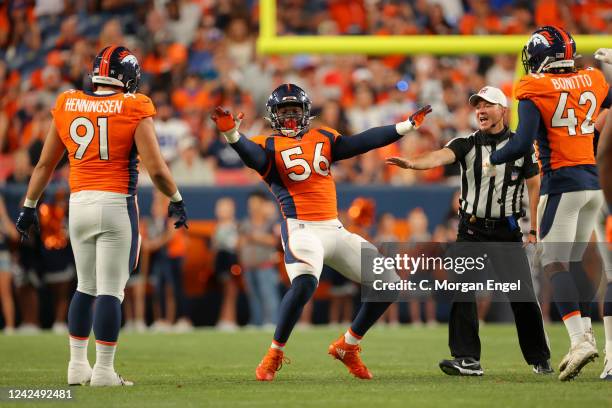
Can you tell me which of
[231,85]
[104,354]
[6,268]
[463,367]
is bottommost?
[6,268]

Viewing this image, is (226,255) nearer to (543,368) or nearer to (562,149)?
(543,368)

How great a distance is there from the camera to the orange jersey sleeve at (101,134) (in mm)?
5812

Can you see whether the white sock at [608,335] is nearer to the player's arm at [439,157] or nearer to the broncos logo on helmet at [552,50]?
the player's arm at [439,157]

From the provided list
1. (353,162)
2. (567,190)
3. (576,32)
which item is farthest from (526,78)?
(353,162)

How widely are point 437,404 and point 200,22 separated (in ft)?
33.7

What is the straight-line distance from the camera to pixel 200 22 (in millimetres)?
14461

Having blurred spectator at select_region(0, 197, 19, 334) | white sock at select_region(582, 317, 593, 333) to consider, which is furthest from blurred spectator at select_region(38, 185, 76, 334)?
white sock at select_region(582, 317, 593, 333)

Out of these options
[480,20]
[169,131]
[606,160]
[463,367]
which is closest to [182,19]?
[169,131]

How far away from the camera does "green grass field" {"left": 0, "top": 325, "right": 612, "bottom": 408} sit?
5148mm

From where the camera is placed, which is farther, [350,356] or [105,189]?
[350,356]

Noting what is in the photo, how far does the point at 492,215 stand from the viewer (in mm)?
6508

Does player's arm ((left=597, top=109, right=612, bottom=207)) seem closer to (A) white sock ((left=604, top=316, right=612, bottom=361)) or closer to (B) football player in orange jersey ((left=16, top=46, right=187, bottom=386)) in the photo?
(A) white sock ((left=604, top=316, right=612, bottom=361))

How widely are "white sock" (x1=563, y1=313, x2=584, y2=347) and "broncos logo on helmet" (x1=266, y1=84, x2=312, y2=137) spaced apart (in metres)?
1.97

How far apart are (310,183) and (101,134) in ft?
4.33
